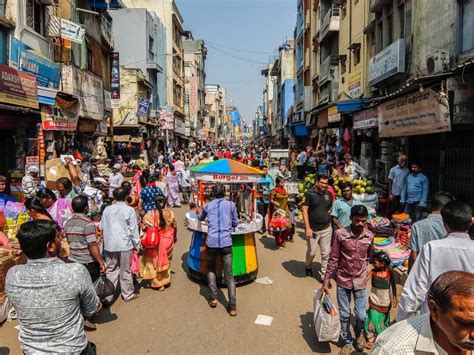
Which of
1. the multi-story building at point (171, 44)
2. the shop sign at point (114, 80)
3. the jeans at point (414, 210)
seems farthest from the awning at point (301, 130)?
the jeans at point (414, 210)

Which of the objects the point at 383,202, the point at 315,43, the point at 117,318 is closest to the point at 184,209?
the point at 383,202

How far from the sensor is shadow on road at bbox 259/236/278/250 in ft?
31.0

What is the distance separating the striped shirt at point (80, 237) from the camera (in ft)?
16.6

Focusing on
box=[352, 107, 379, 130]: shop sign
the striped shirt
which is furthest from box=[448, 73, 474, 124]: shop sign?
the striped shirt

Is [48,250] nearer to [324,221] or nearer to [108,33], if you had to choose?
[324,221]

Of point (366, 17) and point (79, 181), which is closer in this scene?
point (79, 181)

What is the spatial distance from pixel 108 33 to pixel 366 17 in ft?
44.3

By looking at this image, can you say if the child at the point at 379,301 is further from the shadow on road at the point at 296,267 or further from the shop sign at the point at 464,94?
the shop sign at the point at 464,94

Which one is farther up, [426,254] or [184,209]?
[426,254]

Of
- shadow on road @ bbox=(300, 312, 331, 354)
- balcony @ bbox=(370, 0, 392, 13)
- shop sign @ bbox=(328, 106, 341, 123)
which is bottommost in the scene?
shadow on road @ bbox=(300, 312, 331, 354)

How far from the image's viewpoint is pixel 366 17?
55.6 ft

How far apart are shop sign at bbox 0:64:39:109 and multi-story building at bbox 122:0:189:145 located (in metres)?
25.4

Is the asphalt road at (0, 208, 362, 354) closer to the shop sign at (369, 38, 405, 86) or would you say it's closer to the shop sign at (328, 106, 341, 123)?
the shop sign at (369, 38, 405, 86)

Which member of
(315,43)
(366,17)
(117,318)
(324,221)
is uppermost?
(315,43)
